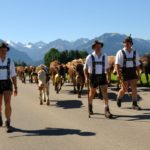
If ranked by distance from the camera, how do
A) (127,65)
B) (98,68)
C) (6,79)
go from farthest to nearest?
(127,65) < (98,68) < (6,79)

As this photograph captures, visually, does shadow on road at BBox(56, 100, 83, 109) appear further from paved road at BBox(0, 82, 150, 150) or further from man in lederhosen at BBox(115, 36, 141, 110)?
man in lederhosen at BBox(115, 36, 141, 110)

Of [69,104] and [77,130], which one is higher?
[69,104]

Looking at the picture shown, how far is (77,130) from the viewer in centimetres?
1143

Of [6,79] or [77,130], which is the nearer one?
[77,130]

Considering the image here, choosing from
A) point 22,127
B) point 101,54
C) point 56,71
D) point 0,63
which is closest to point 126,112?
point 101,54

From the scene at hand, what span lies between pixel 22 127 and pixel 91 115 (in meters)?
2.59

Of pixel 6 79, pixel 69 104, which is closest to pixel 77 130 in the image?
pixel 6 79

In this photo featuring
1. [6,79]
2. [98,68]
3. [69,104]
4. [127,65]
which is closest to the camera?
[6,79]

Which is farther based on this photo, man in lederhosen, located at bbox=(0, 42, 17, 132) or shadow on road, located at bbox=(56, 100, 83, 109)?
shadow on road, located at bbox=(56, 100, 83, 109)

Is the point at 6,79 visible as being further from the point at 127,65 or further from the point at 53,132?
the point at 127,65

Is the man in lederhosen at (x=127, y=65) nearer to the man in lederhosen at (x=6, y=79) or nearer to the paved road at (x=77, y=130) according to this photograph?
the paved road at (x=77, y=130)

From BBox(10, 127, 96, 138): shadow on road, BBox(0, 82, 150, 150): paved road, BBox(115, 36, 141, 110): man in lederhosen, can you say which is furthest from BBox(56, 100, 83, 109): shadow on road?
BBox(10, 127, 96, 138): shadow on road

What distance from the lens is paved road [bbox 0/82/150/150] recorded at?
963cm

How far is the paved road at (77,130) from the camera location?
9.63m
